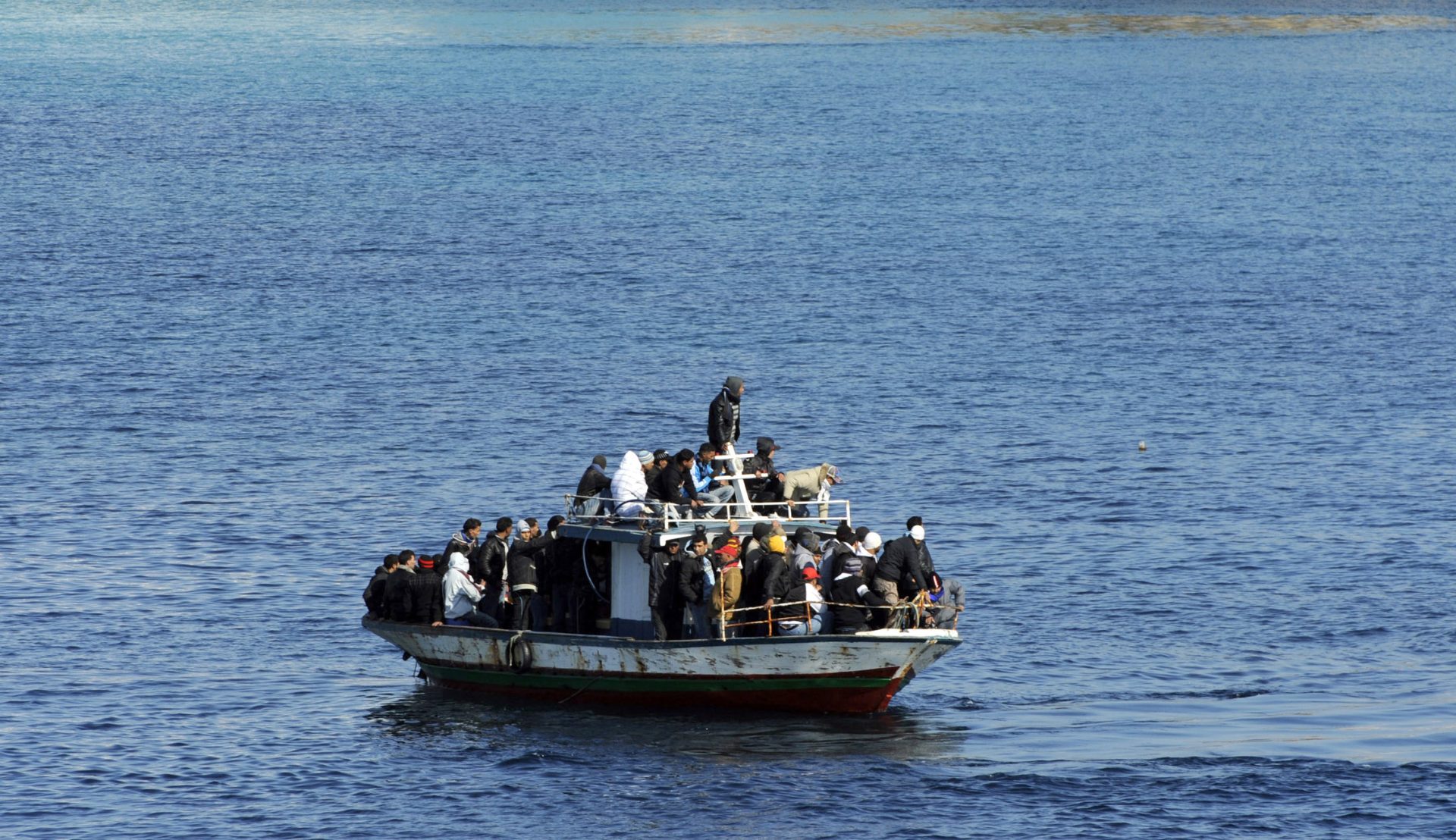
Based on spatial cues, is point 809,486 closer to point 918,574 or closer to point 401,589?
point 918,574

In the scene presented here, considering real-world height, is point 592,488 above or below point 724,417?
below

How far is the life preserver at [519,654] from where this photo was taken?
129ft

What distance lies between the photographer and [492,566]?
129 ft

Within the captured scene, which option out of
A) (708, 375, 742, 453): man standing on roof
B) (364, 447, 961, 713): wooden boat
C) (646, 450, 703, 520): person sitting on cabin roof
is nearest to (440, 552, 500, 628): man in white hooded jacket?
(364, 447, 961, 713): wooden boat

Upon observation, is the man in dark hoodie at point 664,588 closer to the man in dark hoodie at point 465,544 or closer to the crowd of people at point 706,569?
the crowd of people at point 706,569

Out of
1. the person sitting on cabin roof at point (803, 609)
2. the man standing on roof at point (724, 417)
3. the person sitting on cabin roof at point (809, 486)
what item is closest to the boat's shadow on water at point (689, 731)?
the person sitting on cabin roof at point (803, 609)

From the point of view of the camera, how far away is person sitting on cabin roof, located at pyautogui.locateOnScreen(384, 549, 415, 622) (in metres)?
Result: 40.2

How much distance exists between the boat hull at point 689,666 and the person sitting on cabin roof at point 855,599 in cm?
35

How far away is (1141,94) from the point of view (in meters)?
172

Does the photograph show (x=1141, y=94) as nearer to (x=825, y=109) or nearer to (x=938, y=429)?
(x=825, y=109)

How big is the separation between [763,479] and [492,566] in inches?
219

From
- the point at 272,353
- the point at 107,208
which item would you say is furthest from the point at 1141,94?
the point at 272,353

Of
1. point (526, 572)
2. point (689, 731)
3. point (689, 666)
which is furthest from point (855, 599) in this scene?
point (526, 572)

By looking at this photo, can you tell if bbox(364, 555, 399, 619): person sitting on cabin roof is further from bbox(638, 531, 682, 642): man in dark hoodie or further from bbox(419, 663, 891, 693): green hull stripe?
bbox(638, 531, 682, 642): man in dark hoodie
